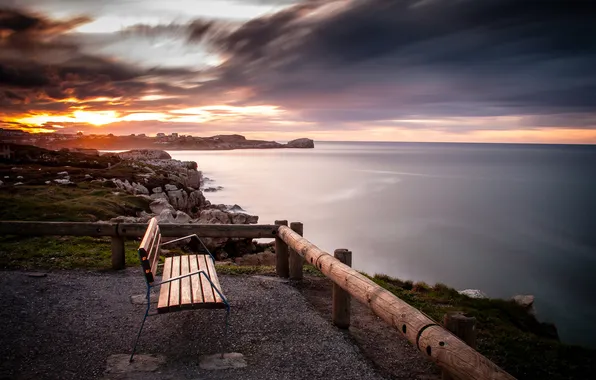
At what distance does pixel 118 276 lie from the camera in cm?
829

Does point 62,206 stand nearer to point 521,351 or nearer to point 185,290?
point 185,290

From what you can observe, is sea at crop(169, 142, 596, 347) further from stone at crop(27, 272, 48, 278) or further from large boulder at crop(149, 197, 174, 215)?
stone at crop(27, 272, 48, 278)

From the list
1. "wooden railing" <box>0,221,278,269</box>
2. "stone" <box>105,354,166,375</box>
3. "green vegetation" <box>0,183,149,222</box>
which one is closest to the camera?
"stone" <box>105,354,166,375</box>

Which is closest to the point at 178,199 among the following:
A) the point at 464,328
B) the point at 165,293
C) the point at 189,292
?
the point at 165,293

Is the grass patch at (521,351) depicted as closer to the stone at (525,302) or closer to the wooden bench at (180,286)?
the stone at (525,302)

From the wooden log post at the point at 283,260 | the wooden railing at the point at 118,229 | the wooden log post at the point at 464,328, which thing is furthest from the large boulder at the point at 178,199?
the wooden log post at the point at 464,328

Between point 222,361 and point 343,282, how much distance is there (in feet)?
6.32

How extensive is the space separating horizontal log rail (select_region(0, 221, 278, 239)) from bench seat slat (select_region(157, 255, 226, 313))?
5.94ft

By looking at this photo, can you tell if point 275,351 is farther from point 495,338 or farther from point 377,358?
point 495,338

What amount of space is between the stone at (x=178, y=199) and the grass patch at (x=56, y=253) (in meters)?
18.7

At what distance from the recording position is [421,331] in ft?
12.7

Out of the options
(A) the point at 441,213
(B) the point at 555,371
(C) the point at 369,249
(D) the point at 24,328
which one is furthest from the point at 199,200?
(B) the point at 555,371

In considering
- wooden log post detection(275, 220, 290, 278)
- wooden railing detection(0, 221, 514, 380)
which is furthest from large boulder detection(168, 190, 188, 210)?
wooden log post detection(275, 220, 290, 278)

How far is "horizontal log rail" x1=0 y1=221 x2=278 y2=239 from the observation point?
27.2 feet
